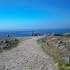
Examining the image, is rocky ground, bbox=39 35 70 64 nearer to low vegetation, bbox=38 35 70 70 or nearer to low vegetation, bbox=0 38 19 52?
low vegetation, bbox=38 35 70 70

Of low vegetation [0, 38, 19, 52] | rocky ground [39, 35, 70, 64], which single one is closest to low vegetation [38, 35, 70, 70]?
rocky ground [39, 35, 70, 64]

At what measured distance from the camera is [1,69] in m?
10.1

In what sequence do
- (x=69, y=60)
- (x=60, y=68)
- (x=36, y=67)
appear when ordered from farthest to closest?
Result: (x=69, y=60), (x=36, y=67), (x=60, y=68)

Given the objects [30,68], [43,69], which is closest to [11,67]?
[30,68]

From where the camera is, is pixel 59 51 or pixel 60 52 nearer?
pixel 60 52

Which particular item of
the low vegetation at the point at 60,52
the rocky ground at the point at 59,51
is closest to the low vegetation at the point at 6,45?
the low vegetation at the point at 60,52

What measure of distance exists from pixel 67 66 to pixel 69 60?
1.22m

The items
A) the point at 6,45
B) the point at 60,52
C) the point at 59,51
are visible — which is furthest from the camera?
the point at 6,45

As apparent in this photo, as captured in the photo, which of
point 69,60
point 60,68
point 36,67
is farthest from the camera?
point 69,60

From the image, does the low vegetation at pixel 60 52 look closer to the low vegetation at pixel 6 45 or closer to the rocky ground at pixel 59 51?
the rocky ground at pixel 59 51

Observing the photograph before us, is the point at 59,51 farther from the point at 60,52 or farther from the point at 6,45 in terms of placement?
the point at 6,45

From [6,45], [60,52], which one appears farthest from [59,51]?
[6,45]

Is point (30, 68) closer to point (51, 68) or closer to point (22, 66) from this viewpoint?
point (22, 66)

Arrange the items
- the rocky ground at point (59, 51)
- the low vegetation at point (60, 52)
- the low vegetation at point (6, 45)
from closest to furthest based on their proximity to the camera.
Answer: the low vegetation at point (60, 52) → the rocky ground at point (59, 51) → the low vegetation at point (6, 45)
